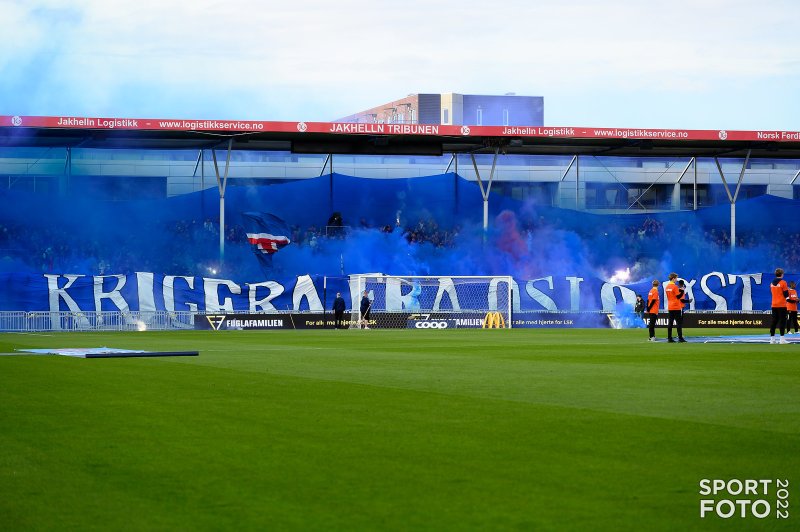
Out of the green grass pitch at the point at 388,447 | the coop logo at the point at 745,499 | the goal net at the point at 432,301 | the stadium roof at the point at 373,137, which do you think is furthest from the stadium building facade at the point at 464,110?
the coop logo at the point at 745,499

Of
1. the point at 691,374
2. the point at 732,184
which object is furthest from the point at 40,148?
the point at 691,374

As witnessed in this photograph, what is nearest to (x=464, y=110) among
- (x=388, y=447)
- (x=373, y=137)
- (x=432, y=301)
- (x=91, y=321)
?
(x=373, y=137)

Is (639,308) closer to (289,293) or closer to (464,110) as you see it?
(289,293)

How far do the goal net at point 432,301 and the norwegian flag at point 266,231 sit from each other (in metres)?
6.26

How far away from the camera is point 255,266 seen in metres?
52.0

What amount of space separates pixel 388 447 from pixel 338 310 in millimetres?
36798

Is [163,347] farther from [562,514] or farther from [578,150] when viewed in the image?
[578,150]

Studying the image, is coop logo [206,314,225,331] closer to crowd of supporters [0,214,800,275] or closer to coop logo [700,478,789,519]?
crowd of supporters [0,214,800,275]

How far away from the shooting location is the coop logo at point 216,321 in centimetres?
4675

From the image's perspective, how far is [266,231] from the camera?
5503 centimetres

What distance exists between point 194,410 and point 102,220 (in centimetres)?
4085

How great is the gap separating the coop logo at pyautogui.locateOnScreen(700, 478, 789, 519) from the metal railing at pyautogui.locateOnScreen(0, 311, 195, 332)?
1558 inches

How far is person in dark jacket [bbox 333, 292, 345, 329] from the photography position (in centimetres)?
4653

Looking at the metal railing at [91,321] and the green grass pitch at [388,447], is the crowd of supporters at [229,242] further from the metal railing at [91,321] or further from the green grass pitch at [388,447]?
the green grass pitch at [388,447]
